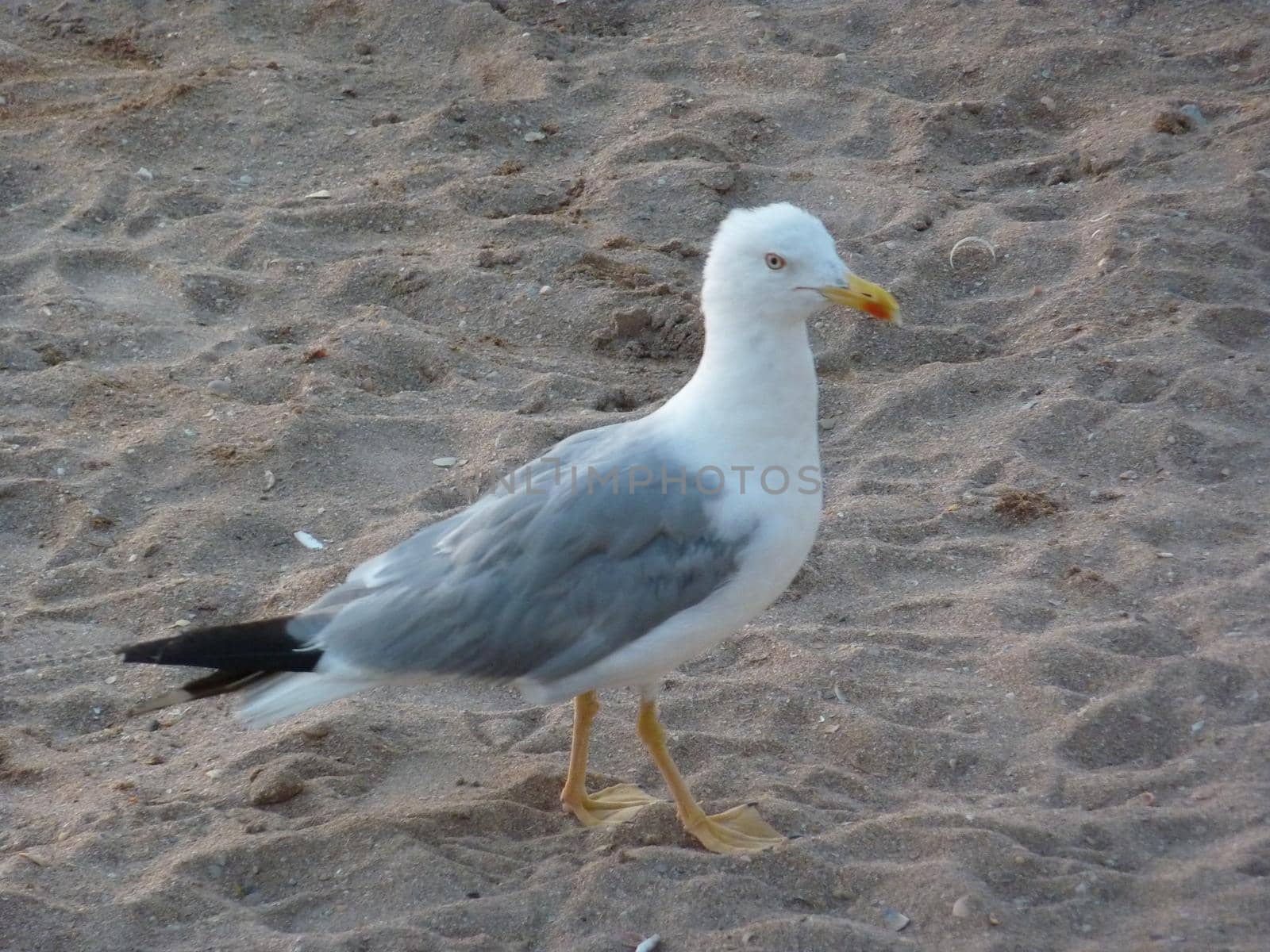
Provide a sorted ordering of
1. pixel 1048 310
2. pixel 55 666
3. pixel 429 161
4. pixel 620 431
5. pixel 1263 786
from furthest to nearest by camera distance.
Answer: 1. pixel 429 161
2. pixel 1048 310
3. pixel 55 666
4. pixel 620 431
5. pixel 1263 786

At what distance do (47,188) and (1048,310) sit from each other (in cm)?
404

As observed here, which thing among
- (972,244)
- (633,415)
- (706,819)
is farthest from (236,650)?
(972,244)

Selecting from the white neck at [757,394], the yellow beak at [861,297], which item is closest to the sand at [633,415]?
the white neck at [757,394]

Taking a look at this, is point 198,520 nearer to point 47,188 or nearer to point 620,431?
point 620,431

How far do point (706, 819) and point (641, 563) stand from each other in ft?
2.01

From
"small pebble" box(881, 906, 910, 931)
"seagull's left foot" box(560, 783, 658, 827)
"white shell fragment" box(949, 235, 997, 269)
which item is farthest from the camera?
"white shell fragment" box(949, 235, 997, 269)

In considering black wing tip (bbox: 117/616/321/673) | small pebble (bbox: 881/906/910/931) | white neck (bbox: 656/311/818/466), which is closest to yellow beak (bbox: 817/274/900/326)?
white neck (bbox: 656/311/818/466)

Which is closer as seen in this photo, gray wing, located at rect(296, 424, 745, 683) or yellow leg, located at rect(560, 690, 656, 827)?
gray wing, located at rect(296, 424, 745, 683)

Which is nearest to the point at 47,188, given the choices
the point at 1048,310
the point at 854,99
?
the point at 854,99

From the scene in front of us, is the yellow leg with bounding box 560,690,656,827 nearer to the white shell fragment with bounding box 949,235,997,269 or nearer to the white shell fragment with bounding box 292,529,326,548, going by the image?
the white shell fragment with bounding box 292,529,326,548

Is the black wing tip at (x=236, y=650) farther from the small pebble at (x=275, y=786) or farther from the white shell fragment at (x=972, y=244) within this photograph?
the white shell fragment at (x=972, y=244)

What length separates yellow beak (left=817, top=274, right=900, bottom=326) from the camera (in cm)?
334

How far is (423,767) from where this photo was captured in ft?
12.5

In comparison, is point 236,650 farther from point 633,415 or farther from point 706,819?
point 633,415
